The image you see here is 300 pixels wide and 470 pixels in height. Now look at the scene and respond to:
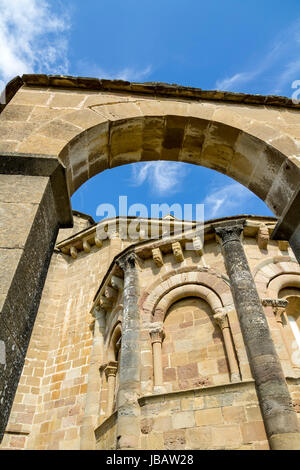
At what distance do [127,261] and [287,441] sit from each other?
4.76 meters

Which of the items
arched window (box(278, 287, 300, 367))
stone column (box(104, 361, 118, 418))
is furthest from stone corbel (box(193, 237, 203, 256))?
stone column (box(104, 361, 118, 418))

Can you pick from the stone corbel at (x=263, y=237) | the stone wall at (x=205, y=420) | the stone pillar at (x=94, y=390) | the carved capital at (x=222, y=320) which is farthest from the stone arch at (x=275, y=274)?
the stone pillar at (x=94, y=390)

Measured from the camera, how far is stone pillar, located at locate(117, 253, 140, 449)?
545 centimetres

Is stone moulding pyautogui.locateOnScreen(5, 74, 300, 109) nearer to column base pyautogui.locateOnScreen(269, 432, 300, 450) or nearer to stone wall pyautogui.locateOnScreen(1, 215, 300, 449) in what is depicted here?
stone wall pyautogui.locateOnScreen(1, 215, 300, 449)

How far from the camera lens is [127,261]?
7.95m

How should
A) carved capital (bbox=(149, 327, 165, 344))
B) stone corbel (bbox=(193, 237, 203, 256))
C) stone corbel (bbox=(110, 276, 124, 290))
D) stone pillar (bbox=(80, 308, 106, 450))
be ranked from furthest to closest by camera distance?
1. stone corbel (bbox=(110, 276, 124, 290))
2. stone corbel (bbox=(193, 237, 203, 256))
3. stone pillar (bbox=(80, 308, 106, 450))
4. carved capital (bbox=(149, 327, 165, 344))

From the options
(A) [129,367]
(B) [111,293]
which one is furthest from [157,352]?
(B) [111,293]

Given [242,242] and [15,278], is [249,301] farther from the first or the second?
[15,278]

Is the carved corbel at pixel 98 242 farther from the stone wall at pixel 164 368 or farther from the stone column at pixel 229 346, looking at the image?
the stone column at pixel 229 346

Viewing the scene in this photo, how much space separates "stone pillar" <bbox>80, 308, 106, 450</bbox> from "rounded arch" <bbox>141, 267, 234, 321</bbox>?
6.90 feet

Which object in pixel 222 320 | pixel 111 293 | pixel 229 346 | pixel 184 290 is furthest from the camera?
pixel 111 293

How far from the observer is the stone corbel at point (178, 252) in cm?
754

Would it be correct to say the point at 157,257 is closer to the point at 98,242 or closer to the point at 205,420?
the point at 205,420

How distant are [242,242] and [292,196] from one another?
188 inches
